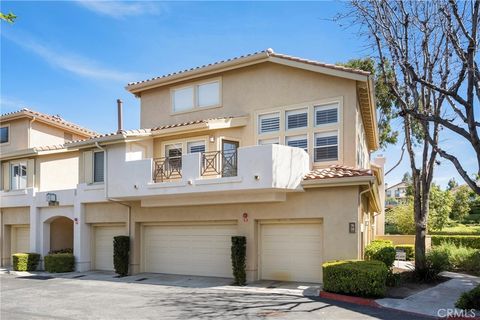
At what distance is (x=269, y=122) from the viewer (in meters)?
17.2

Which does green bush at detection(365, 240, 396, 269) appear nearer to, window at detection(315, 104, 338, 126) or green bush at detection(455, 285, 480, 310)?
green bush at detection(455, 285, 480, 310)

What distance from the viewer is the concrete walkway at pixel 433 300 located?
10670 mm

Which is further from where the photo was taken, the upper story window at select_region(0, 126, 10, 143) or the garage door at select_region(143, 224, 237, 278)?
the upper story window at select_region(0, 126, 10, 143)

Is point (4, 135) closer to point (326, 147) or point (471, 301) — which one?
point (326, 147)

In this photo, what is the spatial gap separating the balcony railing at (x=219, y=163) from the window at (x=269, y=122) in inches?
74.7

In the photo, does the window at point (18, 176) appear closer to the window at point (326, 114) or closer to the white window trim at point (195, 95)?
the white window trim at point (195, 95)

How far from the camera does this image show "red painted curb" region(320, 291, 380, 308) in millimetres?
11334

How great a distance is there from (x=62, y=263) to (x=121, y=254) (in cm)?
378

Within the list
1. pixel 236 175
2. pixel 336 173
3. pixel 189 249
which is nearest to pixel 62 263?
pixel 189 249

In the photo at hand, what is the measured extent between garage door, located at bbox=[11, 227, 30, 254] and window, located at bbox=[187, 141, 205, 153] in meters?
11.7

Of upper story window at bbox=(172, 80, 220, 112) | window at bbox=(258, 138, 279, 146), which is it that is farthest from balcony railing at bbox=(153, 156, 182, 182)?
window at bbox=(258, 138, 279, 146)

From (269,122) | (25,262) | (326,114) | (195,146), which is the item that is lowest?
(25,262)

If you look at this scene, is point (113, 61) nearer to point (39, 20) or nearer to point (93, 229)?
point (39, 20)

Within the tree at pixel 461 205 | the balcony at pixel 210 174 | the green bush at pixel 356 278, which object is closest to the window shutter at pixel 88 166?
the balcony at pixel 210 174
